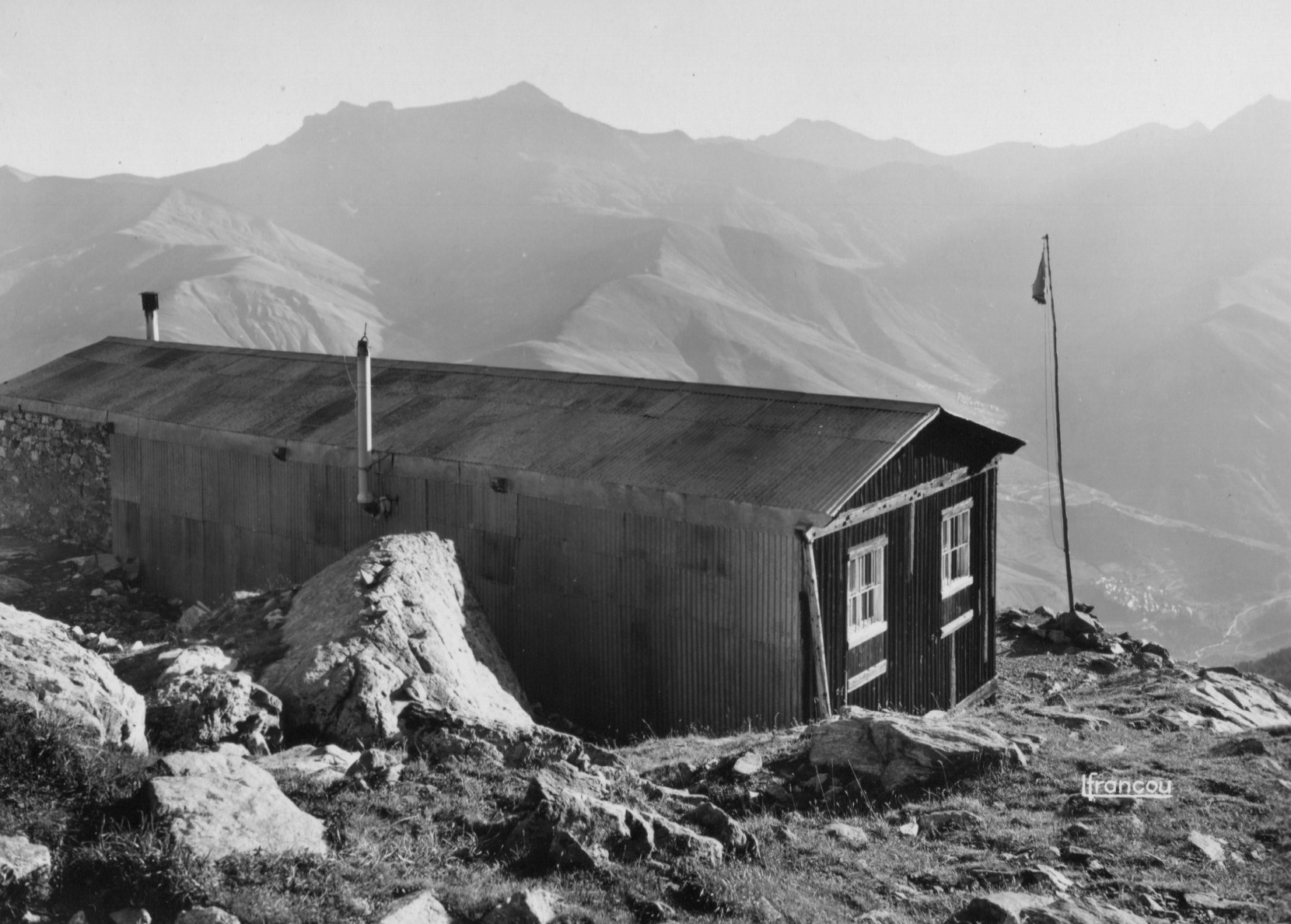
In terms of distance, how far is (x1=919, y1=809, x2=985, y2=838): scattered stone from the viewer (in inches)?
324

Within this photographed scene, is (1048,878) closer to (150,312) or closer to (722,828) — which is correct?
(722,828)

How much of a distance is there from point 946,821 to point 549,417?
9.03m

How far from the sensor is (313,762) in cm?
834

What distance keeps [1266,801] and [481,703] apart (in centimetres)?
699

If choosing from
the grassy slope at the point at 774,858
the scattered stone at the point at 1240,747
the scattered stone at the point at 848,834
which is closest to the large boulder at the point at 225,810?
the grassy slope at the point at 774,858

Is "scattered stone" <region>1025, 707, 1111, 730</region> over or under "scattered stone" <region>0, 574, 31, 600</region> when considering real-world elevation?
under

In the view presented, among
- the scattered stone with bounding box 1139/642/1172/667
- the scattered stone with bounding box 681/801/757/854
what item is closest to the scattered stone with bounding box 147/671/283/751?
the scattered stone with bounding box 681/801/757/854

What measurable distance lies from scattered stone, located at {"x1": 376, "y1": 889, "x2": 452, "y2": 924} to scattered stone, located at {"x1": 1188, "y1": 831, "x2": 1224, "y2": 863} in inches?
210

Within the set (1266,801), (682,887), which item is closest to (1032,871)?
(682,887)

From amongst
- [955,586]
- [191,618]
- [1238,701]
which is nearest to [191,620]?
[191,618]

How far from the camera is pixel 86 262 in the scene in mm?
169125

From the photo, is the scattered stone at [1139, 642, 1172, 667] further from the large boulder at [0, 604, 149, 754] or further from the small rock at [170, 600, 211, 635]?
the large boulder at [0, 604, 149, 754]

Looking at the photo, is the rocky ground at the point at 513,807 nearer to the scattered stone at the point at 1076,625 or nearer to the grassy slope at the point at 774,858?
the grassy slope at the point at 774,858

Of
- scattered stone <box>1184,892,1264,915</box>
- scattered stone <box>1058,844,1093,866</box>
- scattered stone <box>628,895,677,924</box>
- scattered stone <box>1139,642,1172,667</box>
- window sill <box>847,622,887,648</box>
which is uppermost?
window sill <box>847,622,887,648</box>
